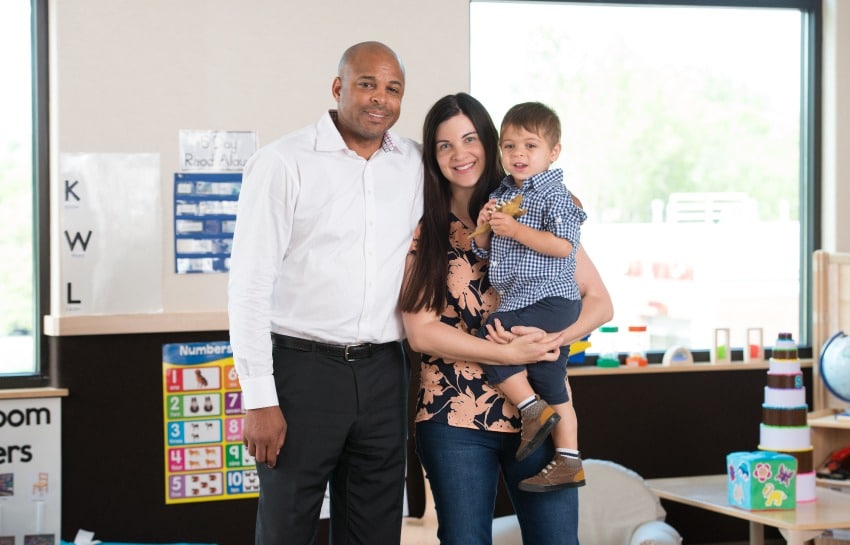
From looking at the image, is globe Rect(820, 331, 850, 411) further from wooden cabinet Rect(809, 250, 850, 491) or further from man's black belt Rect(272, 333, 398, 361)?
man's black belt Rect(272, 333, 398, 361)

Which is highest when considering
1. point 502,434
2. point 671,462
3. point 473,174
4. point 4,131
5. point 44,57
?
point 44,57

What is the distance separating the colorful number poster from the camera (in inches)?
143

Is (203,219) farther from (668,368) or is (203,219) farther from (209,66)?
(668,368)

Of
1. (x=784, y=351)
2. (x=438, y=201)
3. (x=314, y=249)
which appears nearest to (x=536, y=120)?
(x=438, y=201)

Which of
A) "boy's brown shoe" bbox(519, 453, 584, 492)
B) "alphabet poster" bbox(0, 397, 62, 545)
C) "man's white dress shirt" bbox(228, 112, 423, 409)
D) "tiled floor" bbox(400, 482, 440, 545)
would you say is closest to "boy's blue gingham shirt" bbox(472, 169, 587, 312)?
"man's white dress shirt" bbox(228, 112, 423, 409)

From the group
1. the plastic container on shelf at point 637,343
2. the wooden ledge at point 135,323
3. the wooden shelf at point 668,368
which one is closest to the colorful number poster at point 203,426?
the wooden ledge at point 135,323

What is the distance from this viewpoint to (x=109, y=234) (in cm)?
355

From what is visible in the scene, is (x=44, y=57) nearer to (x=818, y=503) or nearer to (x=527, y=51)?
(x=527, y=51)

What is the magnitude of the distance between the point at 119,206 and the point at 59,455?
35.7 inches

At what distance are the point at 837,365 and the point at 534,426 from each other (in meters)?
2.17

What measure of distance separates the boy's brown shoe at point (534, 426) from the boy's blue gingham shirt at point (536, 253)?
0.73 feet

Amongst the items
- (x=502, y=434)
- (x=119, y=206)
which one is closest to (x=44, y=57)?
(x=119, y=206)

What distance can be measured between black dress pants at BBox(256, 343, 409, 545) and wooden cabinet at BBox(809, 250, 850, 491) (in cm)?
234

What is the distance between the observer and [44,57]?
3605 mm
